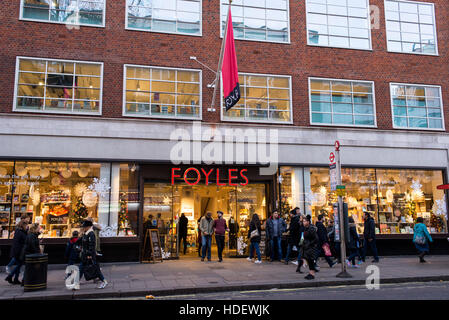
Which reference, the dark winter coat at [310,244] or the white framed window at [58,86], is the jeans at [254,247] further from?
the white framed window at [58,86]

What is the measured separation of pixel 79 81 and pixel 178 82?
3.90 m

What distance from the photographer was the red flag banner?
13.6 metres

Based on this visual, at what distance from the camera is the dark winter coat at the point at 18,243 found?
36.0 ft

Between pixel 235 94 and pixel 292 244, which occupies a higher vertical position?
pixel 235 94

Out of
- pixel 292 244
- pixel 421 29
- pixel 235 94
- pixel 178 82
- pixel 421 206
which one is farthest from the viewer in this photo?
pixel 421 29

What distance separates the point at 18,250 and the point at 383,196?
47.1ft

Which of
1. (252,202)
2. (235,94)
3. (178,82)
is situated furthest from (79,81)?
(252,202)

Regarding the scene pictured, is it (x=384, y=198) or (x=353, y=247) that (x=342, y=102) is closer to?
(x=384, y=198)

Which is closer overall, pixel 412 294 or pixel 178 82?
pixel 412 294

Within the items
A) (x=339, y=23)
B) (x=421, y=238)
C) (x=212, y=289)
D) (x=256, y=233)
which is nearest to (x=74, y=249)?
(x=212, y=289)
